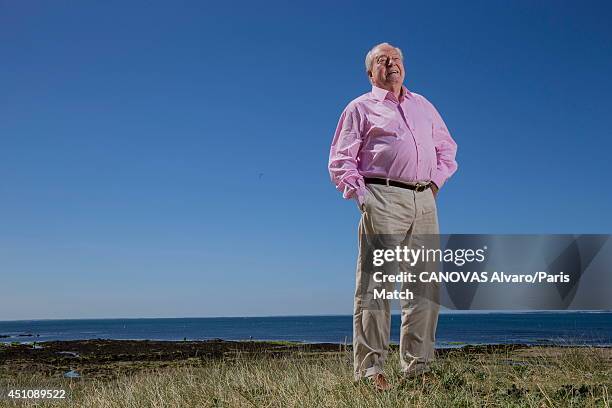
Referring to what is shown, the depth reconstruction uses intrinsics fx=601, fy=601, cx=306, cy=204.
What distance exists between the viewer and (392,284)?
429 centimetres

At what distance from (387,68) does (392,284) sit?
1.59 metres

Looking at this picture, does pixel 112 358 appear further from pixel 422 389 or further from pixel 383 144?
pixel 383 144

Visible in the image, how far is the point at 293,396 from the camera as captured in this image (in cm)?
424

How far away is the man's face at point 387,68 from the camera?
4457mm

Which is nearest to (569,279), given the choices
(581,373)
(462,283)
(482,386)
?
(581,373)

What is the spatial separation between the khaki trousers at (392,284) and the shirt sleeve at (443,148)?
9.3 inches

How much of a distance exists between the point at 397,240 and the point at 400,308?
53cm

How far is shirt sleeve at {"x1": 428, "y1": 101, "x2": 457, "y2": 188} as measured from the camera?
14.9 feet

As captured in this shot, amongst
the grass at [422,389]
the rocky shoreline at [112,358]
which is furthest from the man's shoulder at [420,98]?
the rocky shoreline at [112,358]

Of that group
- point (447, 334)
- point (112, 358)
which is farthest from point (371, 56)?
point (447, 334)

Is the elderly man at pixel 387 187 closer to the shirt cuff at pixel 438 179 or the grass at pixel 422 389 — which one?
the shirt cuff at pixel 438 179

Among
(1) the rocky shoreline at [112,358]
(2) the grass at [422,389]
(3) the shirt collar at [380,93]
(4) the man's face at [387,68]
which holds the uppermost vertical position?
(4) the man's face at [387,68]

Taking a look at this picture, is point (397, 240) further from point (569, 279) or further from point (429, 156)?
point (569, 279)

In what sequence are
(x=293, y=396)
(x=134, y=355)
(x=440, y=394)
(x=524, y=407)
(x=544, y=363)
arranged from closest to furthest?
(x=524, y=407) < (x=440, y=394) < (x=293, y=396) < (x=544, y=363) < (x=134, y=355)
